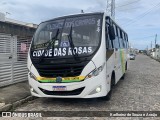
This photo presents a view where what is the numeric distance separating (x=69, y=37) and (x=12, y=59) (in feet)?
14.4

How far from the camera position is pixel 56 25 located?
7.78 m

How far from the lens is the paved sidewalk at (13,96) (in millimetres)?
7168

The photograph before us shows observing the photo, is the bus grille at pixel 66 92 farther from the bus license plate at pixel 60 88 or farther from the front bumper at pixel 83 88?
the bus license plate at pixel 60 88

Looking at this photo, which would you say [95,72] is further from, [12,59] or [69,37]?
[12,59]

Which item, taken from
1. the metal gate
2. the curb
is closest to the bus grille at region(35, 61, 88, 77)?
the curb

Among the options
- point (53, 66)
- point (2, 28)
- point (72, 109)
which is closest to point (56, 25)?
point (53, 66)

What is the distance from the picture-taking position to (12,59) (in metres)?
10.8

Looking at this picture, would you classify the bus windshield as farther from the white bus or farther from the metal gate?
the metal gate

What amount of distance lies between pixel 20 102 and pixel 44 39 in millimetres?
2118

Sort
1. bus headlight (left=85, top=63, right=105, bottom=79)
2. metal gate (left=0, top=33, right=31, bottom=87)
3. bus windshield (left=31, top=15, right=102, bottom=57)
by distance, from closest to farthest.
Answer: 1. bus headlight (left=85, top=63, right=105, bottom=79)
2. bus windshield (left=31, top=15, right=102, bottom=57)
3. metal gate (left=0, top=33, right=31, bottom=87)

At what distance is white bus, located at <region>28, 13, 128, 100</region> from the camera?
22.4 ft

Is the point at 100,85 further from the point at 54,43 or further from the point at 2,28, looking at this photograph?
the point at 2,28

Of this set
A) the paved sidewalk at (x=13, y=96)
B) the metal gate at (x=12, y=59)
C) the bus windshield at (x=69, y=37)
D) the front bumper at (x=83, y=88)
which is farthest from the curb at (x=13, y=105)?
the metal gate at (x=12, y=59)

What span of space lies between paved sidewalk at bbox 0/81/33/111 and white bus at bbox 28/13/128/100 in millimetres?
784
